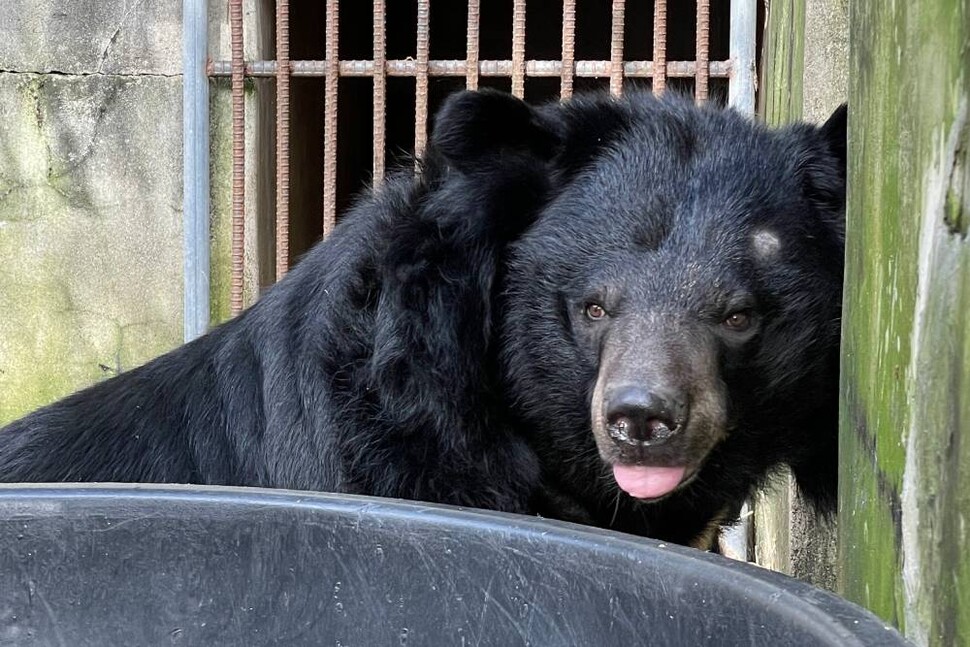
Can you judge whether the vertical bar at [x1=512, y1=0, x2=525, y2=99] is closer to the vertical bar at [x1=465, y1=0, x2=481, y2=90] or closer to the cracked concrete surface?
the vertical bar at [x1=465, y1=0, x2=481, y2=90]

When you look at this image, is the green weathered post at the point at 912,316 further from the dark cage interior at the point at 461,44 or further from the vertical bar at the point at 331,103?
the dark cage interior at the point at 461,44

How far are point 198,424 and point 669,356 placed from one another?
1188 millimetres

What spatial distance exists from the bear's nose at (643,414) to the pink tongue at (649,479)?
0.10 meters

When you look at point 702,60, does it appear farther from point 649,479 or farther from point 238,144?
point 649,479

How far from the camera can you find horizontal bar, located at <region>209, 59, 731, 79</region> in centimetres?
473

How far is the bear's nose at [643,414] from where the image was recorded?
2.32 metres

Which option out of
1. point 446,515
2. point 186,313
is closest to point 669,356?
point 446,515

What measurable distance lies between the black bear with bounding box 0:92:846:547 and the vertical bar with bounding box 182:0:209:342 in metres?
2.16

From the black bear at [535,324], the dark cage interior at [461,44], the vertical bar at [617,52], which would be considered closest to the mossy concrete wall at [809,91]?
the black bear at [535,324]

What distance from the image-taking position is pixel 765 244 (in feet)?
8.48

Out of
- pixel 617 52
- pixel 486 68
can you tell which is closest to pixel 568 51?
pixel 617 52

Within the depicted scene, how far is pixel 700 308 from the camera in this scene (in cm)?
247

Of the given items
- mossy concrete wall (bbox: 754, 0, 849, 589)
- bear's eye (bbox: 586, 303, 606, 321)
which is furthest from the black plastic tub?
mossy concrete wall (bbox: 754, 0, 849, 589)

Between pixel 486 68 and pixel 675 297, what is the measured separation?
2582 mm
